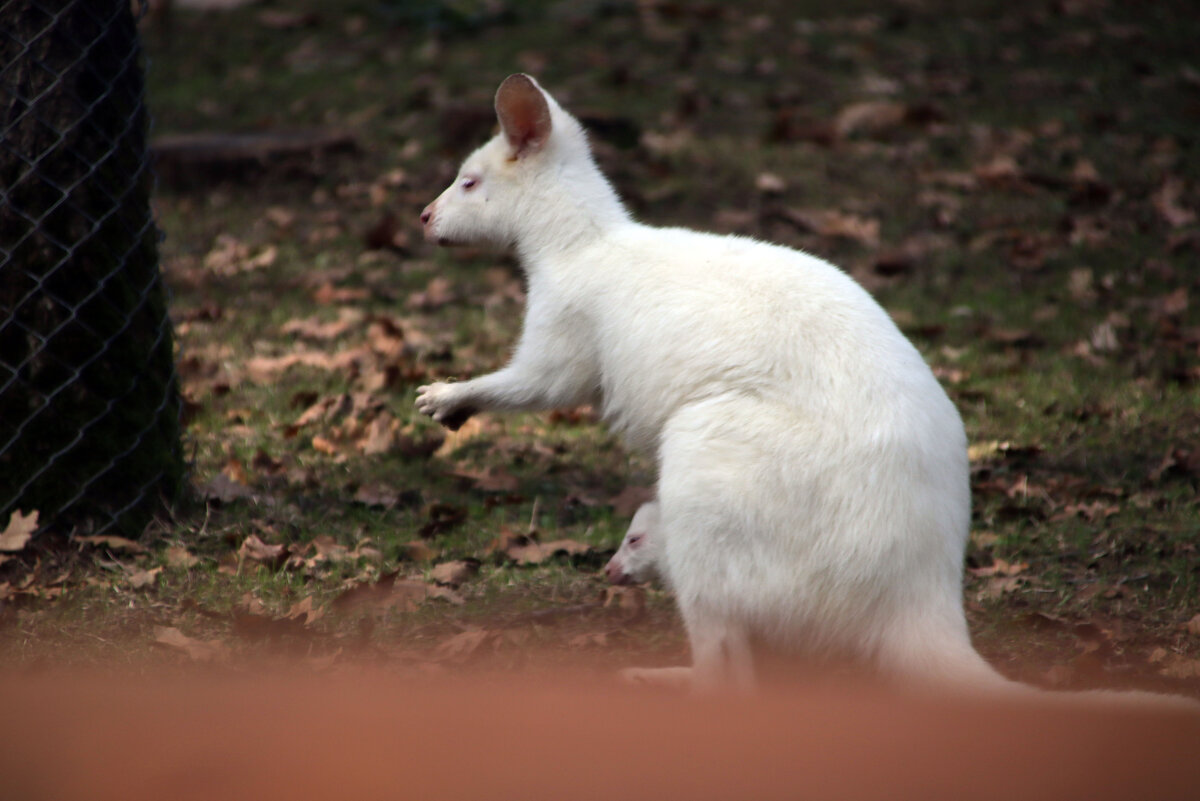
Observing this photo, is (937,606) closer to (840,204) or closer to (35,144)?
(35,144)

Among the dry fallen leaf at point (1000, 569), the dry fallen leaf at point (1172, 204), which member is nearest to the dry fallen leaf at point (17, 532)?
the dry fallen leaf at point (1000, 569)

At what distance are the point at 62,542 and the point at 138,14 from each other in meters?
1.62

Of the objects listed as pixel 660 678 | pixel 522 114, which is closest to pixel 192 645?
pixel 660 678

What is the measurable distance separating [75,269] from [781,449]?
7.16 feet

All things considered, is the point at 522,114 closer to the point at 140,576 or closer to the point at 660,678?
the point at 660,678

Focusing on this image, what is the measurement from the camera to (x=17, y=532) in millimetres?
3598

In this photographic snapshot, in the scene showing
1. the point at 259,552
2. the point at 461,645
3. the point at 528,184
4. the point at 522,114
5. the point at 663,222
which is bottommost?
the point at 461,645

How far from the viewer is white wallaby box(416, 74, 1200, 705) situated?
8.91 ft

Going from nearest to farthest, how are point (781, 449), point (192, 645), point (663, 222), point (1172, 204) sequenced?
point (781, 449) → point (192, 645) → point (1172, 204) → point (663, 222)

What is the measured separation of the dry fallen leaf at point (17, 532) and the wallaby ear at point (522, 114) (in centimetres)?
176

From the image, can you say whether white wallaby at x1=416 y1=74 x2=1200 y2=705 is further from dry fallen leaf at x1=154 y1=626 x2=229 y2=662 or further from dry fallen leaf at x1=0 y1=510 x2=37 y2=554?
dry fallen leaf at x1=0 y1=510 x2=37 y2=554

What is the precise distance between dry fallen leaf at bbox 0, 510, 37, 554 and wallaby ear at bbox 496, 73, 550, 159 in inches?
69.4

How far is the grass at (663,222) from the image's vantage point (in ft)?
11.8

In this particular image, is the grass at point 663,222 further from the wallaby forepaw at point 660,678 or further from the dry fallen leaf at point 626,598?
the wallaby forepaw at point 660,678
